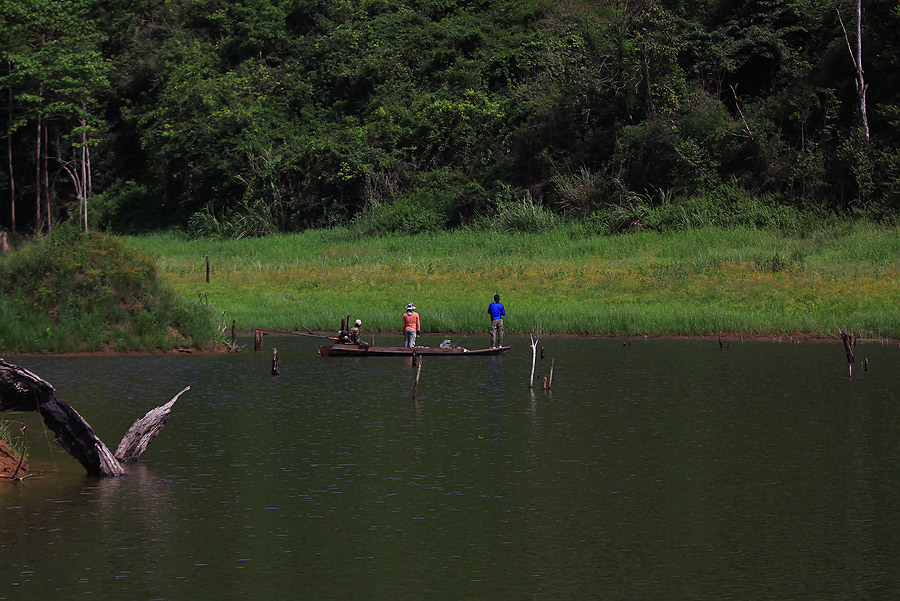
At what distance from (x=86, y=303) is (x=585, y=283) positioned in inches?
718

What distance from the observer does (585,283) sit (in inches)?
1730

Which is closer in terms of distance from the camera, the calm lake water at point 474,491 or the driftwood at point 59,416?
the calm lake water at point 474,491

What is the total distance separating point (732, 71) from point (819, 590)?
48.3m

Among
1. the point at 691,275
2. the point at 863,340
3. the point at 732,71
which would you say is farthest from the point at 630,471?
the point at 732,71

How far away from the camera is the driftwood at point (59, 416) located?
16.9m

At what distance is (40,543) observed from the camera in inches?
583

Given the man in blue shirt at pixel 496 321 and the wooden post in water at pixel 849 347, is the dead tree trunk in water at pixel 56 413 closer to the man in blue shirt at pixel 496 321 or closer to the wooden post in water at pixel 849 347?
the man in blue shirt at pixel 496 321

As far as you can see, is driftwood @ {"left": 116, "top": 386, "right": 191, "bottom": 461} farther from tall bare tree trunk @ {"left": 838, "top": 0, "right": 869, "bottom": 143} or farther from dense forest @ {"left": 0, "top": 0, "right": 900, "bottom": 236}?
tall bare tree trunk @ {"left": 838, "top": 0, "right": 869, "bottom": 143}

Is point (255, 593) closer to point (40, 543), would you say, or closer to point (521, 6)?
point (40, 543)

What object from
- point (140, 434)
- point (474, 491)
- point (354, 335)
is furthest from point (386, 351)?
point (474, 491)

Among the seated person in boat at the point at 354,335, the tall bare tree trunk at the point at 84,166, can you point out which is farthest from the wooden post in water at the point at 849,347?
the tall bare tree trunk at the point at 84,166

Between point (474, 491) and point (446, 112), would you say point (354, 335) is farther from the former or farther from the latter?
point (446, 112)

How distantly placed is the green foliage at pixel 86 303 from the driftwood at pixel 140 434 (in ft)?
51.0

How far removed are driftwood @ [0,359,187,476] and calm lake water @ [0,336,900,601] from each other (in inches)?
13.8
